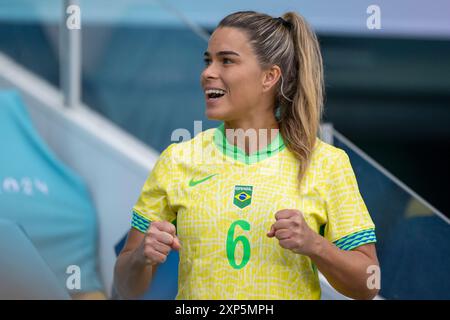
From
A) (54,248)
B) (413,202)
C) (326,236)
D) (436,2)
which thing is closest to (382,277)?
(413,202)

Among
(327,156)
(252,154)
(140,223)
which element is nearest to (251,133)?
(252,154)

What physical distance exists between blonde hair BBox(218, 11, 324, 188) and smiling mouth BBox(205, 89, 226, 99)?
0.10 metres

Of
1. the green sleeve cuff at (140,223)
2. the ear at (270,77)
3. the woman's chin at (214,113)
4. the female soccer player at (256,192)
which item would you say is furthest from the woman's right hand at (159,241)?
the ear at (270,77)

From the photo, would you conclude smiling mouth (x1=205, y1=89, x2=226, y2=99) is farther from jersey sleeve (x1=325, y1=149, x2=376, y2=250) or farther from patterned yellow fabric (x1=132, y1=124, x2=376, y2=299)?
jersey sleeve (x1=325, y1=149, x2=376, y2=250)

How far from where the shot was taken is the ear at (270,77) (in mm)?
1907

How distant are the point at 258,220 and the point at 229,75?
292mm

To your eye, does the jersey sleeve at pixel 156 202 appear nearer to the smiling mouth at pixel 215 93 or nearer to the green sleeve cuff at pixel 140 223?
the green sleeve cuff at pixel 140 223

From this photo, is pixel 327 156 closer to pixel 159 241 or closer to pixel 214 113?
pixel 214 113

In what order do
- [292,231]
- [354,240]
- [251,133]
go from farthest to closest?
[251,133], [354,240], [292,231]

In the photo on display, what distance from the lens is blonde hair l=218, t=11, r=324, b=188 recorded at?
1883mm

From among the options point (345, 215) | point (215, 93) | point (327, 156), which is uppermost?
point (215, 93)

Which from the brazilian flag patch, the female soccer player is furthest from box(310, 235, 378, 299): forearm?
the brazilian flag patch

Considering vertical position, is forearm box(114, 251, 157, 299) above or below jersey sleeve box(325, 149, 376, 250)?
below

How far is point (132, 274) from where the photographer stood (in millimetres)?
1862
